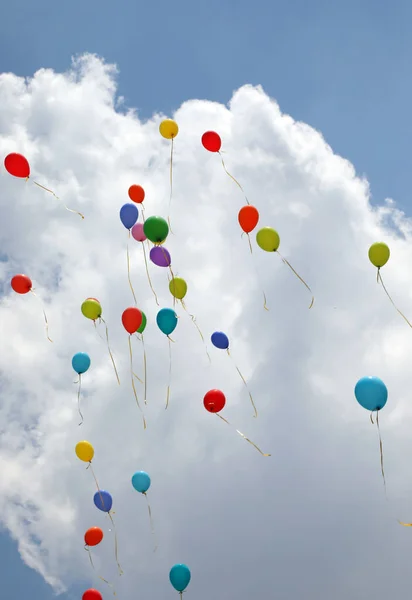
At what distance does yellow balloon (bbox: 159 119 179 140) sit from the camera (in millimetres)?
15469

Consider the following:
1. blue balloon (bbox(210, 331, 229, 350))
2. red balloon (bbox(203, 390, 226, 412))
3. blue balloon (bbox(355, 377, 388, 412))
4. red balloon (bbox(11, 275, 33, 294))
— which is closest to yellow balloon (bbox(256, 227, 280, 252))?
blue balloon (bbox(210, 331, 229, 350))

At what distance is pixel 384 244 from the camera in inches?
553

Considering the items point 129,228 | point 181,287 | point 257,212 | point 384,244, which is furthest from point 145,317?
point 384,244

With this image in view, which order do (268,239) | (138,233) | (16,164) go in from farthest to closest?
(138,233) → (268,239) → (16,164)

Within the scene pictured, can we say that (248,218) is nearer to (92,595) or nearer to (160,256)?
(160,256)

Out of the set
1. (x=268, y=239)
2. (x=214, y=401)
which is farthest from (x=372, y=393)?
(x=268, y=239)

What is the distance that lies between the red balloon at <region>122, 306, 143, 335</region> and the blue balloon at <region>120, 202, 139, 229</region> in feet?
7.25

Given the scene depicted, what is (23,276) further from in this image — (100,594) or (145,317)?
(100,594)

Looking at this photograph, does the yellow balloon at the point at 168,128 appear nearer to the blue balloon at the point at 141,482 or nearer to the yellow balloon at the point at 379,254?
the yellow balloon at the point at 379,254

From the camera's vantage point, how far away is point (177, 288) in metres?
14.9

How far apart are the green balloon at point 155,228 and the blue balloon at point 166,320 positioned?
171 cm

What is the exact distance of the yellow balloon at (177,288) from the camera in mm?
14867

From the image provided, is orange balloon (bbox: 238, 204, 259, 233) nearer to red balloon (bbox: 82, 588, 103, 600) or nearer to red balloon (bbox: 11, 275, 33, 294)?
red balloon (bbox: 11, 275, 33, 294)

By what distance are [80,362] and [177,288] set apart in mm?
2904
